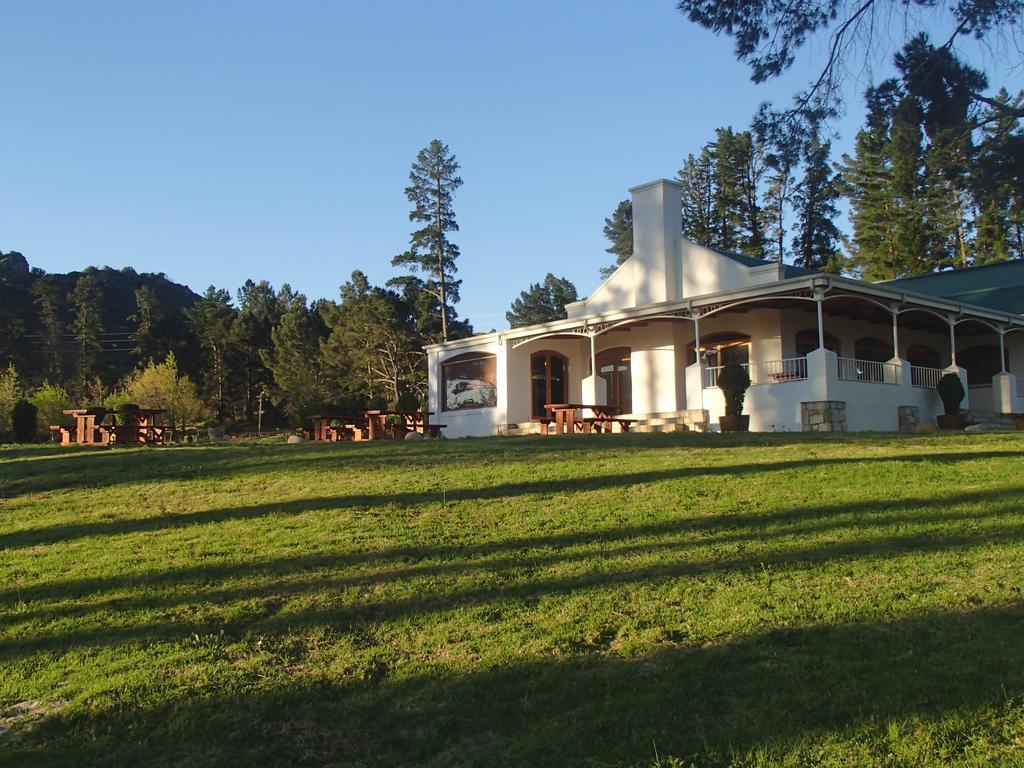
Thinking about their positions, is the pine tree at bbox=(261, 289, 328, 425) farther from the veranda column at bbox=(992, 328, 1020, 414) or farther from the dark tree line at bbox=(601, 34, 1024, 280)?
the veranda column at bbox=(992, 328, 1020, 414)

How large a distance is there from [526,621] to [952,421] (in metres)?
16.5

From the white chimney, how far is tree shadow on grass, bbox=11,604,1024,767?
58.9ft

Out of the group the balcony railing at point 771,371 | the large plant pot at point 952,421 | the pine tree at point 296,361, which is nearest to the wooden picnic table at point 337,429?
the balcony railing at point 771,371

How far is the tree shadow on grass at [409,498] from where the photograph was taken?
810 centimetres

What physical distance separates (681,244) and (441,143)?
2684 centimetres

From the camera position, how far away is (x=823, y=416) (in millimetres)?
17156

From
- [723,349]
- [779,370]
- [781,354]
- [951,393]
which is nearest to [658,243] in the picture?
[723,349]

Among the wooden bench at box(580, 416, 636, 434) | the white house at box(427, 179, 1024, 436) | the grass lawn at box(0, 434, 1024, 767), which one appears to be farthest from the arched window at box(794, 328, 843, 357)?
the grass lawn at box(0, 434, 1024, 767)

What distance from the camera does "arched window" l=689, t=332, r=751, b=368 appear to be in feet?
70.0

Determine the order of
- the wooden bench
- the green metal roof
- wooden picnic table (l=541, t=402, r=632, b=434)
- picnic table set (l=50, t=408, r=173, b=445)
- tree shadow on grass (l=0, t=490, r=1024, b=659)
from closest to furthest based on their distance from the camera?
tree shadow on grass (l=0, t=490, r=1024, b=659) < picnic table set (l=50, t=408, r=173, b=445) < wooden picnic table (l=541, t=402, r=632, b=434) < the wooden bench < the green metal roof

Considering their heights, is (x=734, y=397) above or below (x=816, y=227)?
below

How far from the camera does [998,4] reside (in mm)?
10258

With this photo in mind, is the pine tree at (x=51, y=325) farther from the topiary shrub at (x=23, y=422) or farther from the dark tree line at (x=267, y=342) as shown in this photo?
the topiary shrub at (x=23, y=422)

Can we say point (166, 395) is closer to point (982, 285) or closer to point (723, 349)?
point (723, 349)
